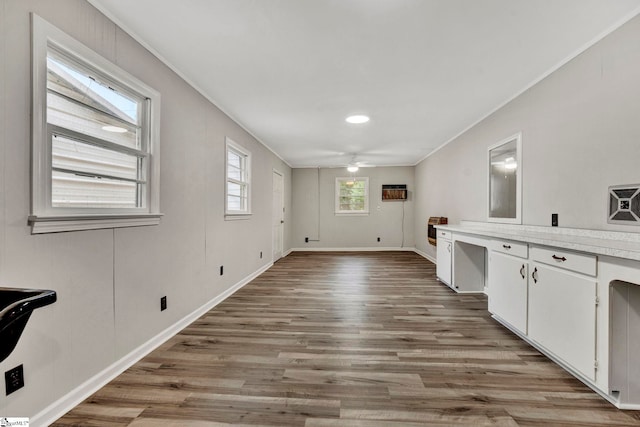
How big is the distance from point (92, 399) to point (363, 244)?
6.86m

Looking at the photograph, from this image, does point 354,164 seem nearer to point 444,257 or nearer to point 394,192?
point 394,192

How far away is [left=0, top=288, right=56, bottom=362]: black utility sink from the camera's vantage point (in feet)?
2.98

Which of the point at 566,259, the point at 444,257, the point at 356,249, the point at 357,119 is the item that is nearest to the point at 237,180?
the point at 357,119

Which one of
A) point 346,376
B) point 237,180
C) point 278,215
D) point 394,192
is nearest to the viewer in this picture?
point 346,376

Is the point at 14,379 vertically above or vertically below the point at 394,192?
below

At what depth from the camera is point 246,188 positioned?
4.58 m

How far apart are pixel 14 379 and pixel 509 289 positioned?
136 inches

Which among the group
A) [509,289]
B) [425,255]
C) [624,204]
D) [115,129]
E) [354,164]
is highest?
[354,164]

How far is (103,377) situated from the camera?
1823 millimetres

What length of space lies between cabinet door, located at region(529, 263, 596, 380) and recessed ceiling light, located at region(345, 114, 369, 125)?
2659mm

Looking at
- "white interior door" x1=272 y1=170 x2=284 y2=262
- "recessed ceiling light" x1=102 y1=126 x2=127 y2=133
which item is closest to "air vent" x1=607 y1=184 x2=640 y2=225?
"recessed ceiling light" x1=102 y1=126 x2=127 y2=133

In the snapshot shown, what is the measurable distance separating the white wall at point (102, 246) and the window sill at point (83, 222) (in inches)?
1.6

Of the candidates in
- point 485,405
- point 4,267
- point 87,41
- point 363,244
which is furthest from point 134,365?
point 363,244

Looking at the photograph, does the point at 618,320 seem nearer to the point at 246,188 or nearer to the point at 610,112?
the point at 610,112
